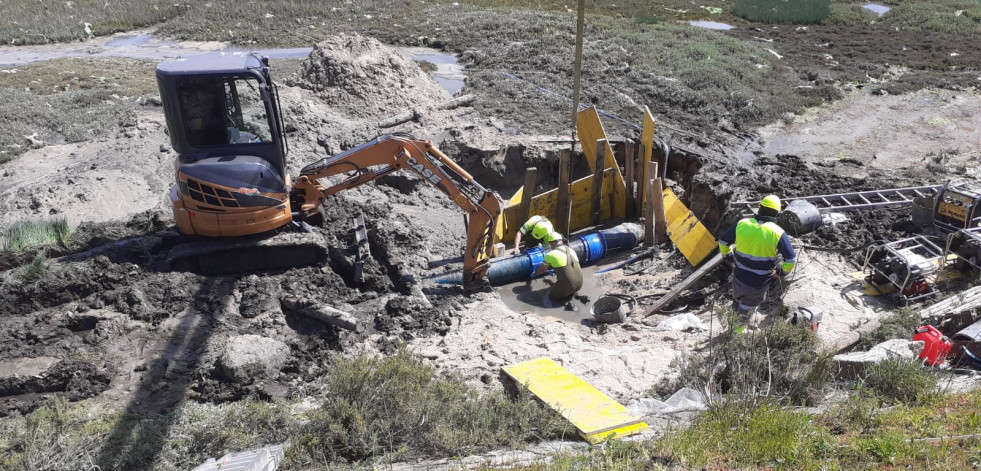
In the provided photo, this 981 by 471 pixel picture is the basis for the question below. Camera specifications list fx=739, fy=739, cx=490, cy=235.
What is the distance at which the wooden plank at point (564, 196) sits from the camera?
1194 cm

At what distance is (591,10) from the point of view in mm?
30344

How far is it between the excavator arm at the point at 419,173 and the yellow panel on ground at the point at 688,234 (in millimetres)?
2861

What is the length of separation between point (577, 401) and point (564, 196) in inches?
234

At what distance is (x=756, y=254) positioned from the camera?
27.2 ft

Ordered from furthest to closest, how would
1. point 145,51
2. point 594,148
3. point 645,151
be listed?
point 145,51 → point 594,148 → point 645,151

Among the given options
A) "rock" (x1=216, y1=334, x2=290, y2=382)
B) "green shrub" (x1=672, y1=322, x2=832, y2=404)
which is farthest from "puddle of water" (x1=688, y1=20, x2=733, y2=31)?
"rock" (x1=216, y1=334, x2=290, y2=382)

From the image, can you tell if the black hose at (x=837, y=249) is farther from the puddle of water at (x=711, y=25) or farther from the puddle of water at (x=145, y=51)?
the puddle of water at (x=711, y=25)

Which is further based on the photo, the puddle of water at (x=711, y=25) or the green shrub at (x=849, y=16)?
the green shrub at (x=849, y=16)

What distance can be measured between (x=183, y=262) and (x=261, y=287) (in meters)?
1.12

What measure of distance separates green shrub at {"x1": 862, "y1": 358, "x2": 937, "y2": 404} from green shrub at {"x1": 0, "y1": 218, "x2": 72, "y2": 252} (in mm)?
9939

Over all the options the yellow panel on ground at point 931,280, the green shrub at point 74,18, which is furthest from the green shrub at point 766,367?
the green shrub at point 74,18

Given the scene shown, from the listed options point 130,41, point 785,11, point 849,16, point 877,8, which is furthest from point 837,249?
point 877,8

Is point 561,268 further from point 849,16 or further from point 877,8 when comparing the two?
point 877,8

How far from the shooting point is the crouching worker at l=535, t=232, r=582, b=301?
1014 centimetres
